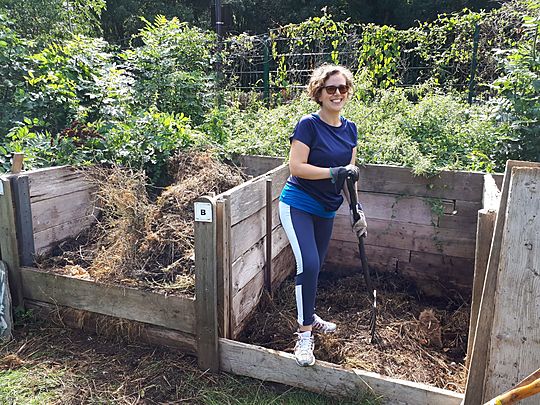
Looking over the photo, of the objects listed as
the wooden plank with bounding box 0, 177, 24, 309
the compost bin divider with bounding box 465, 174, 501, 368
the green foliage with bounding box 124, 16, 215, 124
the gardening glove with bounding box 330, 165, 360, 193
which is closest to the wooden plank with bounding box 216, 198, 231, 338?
the gardening glove with bounding box 330, 165, 360, 193

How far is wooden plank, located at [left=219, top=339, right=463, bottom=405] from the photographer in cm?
236

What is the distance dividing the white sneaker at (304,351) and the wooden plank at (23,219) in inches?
82.5

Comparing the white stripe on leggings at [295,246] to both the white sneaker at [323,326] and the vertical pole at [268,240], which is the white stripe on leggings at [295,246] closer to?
the white sneaker at [323,326]

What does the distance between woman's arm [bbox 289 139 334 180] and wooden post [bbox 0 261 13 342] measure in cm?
224

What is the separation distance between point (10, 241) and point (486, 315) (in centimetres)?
308

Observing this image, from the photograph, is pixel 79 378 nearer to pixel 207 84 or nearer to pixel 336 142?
pixel 336 142

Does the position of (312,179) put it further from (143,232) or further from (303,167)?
(143,232)

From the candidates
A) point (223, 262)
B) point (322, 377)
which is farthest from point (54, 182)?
point (322, 377)

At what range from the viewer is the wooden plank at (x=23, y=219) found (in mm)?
3137

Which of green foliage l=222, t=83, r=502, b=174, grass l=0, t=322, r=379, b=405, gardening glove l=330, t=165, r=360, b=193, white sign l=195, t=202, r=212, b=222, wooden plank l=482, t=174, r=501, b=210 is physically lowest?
grass l=0, t=322, r=379, b=405

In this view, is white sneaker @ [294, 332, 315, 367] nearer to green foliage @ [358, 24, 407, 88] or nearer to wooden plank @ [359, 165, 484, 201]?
wooden plank @ [359, 165, 484, 201]

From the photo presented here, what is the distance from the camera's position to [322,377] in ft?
8.33

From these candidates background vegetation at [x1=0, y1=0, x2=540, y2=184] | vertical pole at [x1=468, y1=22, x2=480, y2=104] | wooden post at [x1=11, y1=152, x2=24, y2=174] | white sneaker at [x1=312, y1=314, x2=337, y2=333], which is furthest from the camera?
vertical pole at [x1=468, y1=22, x2=480, y2=104]

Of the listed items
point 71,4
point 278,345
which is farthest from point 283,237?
point 71,4
